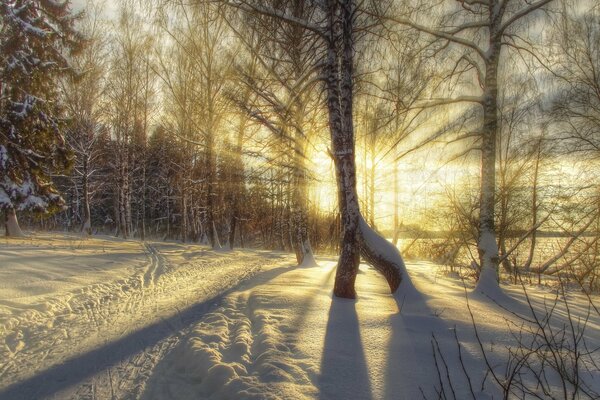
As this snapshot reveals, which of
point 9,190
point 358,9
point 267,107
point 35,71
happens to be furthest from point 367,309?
point 35,71

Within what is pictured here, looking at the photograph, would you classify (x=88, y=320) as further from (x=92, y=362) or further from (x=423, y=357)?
(x=423, y=357)

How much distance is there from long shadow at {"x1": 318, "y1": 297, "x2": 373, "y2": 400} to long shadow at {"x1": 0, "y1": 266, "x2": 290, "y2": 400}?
1.88 meters

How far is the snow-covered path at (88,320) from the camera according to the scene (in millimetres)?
2639

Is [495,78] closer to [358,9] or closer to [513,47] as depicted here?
[513,47]

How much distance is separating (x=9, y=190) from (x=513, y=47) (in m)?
15.1

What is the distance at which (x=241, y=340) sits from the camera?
3348mm

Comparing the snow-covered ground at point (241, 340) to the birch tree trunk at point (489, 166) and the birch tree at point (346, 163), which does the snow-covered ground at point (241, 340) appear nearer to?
the birch tree at point (346, 163)

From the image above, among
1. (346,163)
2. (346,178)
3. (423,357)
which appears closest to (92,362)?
(423,357)

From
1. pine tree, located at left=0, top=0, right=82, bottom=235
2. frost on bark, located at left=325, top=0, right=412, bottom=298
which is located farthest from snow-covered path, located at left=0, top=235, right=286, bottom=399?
pine tree, located at left=0, top=0, right=82, bottom=235

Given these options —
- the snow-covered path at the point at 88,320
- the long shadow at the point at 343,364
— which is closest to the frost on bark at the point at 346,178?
the long shadow at the point at 343,364

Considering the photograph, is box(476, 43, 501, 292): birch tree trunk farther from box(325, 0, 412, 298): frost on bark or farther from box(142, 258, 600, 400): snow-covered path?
box(325, 0, 412, 298): frost on bark

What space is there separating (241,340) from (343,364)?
1168 mm

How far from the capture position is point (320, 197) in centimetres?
1119

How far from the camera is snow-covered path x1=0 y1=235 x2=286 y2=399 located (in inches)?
104
